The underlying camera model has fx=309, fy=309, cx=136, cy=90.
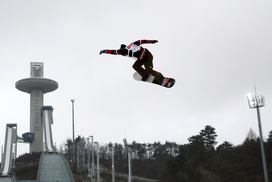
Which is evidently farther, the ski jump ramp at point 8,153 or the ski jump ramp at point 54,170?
the ski jump ramp at point 8,153

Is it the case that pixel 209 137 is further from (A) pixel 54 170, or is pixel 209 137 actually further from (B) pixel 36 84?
(B) pixel 36 84

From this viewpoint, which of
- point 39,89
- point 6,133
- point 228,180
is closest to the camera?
point 228,180

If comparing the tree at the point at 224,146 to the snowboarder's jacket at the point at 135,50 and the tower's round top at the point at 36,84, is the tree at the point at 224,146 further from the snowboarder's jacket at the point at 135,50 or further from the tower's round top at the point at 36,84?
the snowboarder's jacket at the point at 135,50

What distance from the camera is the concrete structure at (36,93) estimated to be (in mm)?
83438

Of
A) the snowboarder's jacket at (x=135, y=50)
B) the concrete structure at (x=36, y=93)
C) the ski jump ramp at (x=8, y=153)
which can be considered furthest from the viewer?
the concrete structure at (x=36, y=93)

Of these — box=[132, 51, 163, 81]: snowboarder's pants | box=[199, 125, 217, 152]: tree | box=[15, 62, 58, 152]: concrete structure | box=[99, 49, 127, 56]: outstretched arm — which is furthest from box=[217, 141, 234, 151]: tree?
box=[99, 49, 127, 56]: outstretched arm

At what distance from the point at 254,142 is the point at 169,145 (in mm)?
58770

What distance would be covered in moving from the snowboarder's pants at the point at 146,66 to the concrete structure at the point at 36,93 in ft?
250

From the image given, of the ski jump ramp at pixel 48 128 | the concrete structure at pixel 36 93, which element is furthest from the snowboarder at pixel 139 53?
the concrete structure at pixel 36 93

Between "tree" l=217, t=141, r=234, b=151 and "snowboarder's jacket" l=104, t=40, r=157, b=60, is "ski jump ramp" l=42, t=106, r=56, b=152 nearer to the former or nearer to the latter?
"tree" l=217, t=141, r=234, b=151

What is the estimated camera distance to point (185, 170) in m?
51.9

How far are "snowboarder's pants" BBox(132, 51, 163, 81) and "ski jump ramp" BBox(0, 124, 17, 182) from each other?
4384cm

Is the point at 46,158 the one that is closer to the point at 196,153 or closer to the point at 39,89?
the point at 196,153

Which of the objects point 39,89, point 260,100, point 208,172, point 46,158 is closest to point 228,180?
point 208,172
